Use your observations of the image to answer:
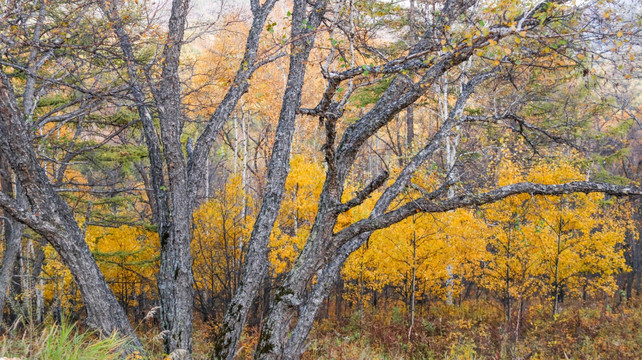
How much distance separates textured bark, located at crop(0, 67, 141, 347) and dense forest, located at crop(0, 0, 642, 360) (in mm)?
17

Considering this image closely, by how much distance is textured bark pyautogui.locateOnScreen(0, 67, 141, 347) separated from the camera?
3.57 meters

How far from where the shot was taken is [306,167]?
1138 cm

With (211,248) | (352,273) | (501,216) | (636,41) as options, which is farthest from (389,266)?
(636,41)

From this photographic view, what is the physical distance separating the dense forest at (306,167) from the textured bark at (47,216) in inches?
0.7

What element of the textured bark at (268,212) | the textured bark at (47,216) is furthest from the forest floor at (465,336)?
the textured bark at (47,216)

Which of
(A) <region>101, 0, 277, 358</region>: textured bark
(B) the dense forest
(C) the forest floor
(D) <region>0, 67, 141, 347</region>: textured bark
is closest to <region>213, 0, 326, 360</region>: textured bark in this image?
(B) the dense forest

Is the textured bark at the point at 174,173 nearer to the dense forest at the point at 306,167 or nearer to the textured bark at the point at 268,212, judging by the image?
the dense forest at the point at 306,167

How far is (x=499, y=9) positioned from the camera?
2461 millimetres

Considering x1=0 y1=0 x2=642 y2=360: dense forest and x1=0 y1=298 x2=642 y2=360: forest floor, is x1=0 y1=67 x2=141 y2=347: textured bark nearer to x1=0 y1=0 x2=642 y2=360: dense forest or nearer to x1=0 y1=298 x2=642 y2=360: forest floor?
x1=0 y1=0 x2=642 y2=360: dense forest

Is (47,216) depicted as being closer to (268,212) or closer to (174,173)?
(174,173)

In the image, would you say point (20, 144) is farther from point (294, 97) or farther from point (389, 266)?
point (389, 266)

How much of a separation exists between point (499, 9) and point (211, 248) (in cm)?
1031

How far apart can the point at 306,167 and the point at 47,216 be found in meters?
7.99

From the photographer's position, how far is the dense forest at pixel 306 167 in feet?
10.8
